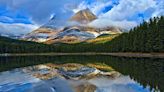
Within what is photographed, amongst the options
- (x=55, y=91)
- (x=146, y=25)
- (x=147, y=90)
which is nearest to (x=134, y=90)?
(x=147, y=90)

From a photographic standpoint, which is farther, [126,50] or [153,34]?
[126,50]

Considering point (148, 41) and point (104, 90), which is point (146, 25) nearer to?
point (148, 41)

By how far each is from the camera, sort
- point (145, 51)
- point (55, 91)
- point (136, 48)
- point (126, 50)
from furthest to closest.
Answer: point (126, 50), point (136, 48), point (145, 51), point (55, 91)

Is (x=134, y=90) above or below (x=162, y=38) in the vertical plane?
below

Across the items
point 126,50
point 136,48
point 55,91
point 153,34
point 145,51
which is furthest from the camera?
point 126,50

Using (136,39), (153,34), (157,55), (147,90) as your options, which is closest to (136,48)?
(136,39)

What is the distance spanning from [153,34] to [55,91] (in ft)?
290

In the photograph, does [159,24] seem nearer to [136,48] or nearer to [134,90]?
[136,48]

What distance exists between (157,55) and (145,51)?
1554 cm

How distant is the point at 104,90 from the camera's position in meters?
24.1

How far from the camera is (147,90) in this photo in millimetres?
24062

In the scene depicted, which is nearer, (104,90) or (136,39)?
(104,90)

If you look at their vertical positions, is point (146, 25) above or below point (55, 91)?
above

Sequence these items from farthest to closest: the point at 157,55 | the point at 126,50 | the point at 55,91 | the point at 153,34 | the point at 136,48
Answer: the point at 126,50 → the point at 136,48 → the point at 153,34 → the point at 157,55 → the point at 55,91
